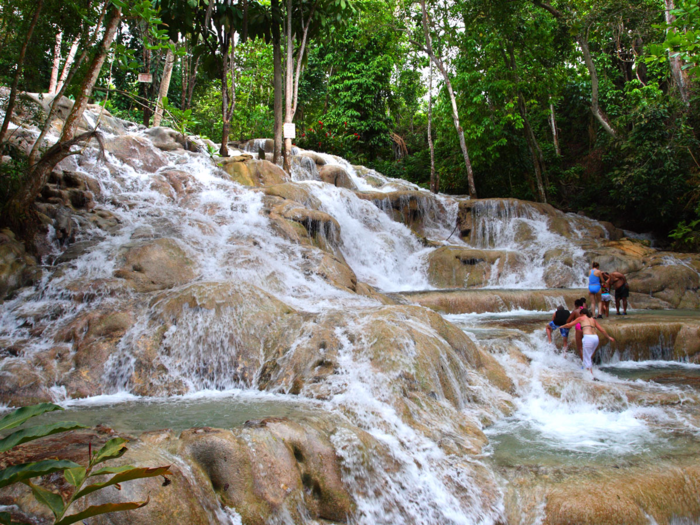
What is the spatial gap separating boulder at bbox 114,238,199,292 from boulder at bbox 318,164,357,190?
9859 millimetres

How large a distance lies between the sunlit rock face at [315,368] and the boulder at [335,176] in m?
4.99

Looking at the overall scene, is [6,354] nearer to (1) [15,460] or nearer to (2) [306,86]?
(1) [15,460]

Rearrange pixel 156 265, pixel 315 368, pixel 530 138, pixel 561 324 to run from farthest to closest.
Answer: pixel 530 138 < pixel 561 324 < pixel 156 265 < pixel 315 368

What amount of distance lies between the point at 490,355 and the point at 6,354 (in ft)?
21.2

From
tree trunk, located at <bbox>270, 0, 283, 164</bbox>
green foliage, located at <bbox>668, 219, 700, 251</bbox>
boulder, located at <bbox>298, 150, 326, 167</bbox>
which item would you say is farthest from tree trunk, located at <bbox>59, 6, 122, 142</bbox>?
green foliage, located at <bbox>668, 219, 700, 251</bbox>

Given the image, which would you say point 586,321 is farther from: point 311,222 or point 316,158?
point 316,158

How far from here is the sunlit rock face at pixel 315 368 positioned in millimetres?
3877

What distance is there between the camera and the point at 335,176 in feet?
59.1

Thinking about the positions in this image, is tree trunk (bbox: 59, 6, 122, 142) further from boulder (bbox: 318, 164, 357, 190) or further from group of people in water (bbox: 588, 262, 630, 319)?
boulder (bbox: 318, 164, 357, 190)

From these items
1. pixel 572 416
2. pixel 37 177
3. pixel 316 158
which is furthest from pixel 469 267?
pixel 37 177

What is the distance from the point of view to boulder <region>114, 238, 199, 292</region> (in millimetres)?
7734

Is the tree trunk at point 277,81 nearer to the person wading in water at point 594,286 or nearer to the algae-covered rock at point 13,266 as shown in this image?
the algae-covered rock at point 13,266

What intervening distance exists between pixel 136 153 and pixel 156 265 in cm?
690

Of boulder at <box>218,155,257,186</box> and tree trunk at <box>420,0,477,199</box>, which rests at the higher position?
tree trunk at <box>420,0,477,199</box>
